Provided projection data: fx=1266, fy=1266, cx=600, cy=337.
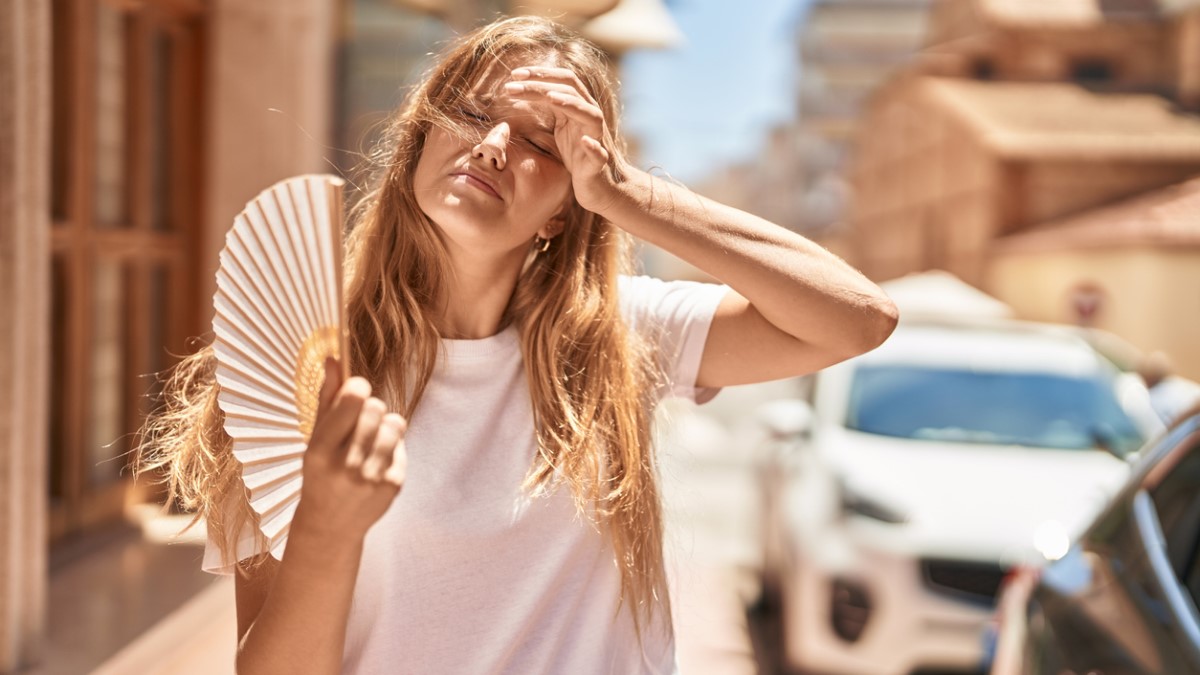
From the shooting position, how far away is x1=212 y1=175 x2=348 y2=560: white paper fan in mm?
1294

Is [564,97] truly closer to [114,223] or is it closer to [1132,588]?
[1132,588]

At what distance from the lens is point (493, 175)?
175 cm

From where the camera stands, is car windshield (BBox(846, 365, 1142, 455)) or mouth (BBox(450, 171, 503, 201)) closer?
mouth (BBox(450, 171, 503, 201))

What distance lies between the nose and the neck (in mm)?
186

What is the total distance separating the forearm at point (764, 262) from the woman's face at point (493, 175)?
0.38 feet

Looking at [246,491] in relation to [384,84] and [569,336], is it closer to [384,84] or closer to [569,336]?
[569,336]

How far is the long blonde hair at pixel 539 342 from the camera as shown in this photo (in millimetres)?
1793

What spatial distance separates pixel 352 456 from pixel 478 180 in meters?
0.61

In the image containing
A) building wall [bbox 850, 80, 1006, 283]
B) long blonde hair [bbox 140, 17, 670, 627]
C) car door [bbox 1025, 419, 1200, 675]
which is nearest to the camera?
long blonde hair [bbox 140, 17, 670, 627]

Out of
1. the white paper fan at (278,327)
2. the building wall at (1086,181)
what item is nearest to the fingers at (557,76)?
the white paper fan at (278,327)

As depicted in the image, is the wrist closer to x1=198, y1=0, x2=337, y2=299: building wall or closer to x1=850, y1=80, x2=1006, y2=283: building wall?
x1=198, y1=0, x2=337, y2=299: building wall

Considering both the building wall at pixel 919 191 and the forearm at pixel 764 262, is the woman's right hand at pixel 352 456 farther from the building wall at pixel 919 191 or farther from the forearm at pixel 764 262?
the building wall at pixel 919 191

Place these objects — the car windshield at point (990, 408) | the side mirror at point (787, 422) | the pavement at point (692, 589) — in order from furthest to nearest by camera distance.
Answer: the car windshield at point (990, 408), the side mirror at point (787, 422), the pavement at point (692, 589)

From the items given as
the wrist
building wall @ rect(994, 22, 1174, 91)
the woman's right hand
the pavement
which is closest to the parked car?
the pavement
